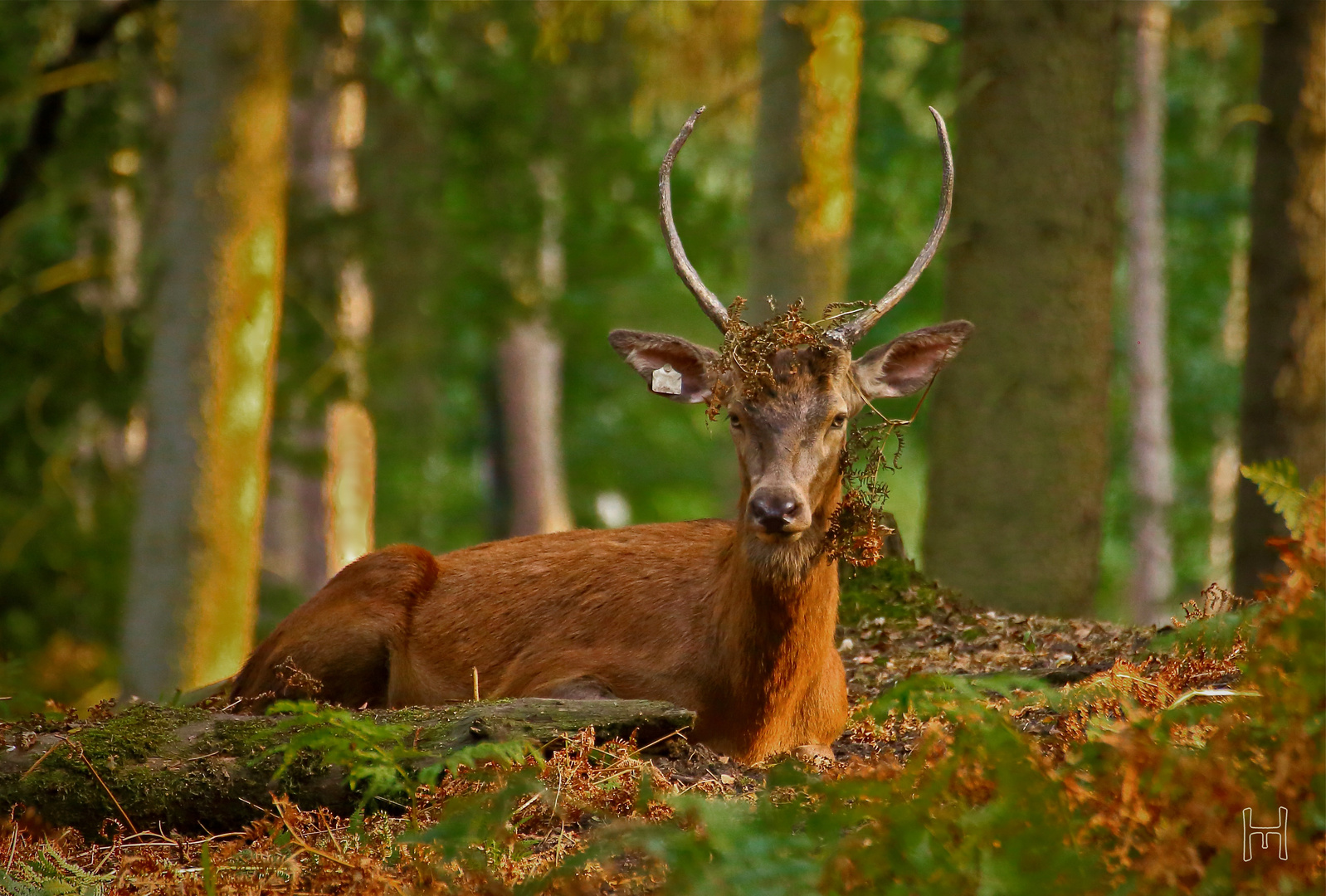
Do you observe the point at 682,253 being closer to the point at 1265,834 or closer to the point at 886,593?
the point at 886,593

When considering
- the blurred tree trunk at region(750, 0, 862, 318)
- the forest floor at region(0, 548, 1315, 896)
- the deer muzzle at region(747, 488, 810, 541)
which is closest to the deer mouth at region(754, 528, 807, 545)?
the deer muzzle at region(747, 488, 810, 541)

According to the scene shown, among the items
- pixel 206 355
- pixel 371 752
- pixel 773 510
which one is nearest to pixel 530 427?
Result: pixel 206 355

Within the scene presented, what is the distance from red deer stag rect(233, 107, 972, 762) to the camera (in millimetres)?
5219

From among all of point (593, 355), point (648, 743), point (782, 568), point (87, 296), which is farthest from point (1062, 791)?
point (593, 355)

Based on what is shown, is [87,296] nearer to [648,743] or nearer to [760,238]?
[760,238]

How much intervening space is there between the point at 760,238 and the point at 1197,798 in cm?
710

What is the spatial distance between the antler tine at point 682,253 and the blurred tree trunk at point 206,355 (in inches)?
199

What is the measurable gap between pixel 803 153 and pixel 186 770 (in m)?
6.55

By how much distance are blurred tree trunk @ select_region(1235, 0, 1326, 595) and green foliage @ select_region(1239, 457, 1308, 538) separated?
6788 mm

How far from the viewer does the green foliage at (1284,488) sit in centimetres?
335

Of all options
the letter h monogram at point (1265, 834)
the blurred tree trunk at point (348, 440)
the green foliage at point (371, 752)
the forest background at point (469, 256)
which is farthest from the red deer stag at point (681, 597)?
the blurred tree trunk at point (348, 440)

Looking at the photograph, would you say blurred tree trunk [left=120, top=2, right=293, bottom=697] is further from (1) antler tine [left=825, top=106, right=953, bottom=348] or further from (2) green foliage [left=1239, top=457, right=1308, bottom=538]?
(2) green foliage [left=1239, top=457, right=1308, bottom=538]

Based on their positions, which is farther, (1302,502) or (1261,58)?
(1261,58)

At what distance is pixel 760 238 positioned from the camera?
9531mm
